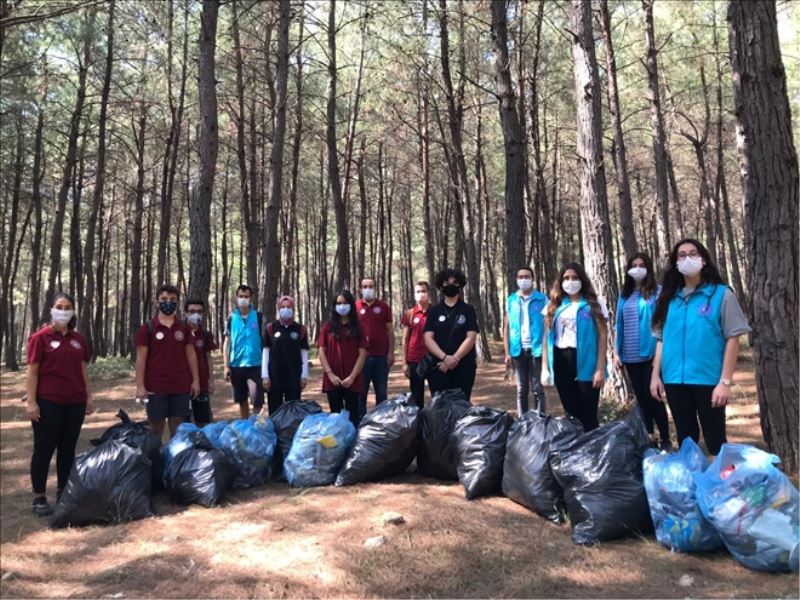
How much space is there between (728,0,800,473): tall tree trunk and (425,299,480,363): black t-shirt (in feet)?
7.52

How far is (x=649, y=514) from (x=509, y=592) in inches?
43.2

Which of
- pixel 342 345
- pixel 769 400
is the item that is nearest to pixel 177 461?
pixel 342 345

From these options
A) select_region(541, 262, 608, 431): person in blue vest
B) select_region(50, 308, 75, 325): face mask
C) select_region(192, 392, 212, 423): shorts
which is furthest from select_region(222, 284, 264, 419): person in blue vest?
select_region(541, 262, 608, 431): person in blue vest

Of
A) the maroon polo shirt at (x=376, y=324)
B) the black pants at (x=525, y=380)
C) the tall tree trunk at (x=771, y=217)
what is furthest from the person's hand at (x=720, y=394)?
the maroon polo shirt at (x=376, y=324)

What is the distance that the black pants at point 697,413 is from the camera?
147 inches

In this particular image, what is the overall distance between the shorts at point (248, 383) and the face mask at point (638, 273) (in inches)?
163

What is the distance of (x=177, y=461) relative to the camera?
4633 millimetres

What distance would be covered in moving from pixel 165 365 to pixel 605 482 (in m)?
3.92

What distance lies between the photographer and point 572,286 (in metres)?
4.98

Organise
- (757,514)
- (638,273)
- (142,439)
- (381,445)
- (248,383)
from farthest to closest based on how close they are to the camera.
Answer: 1. (248,383)
2. (638,273)
3. (381,445)
4. (142,439)
5. (757,514)

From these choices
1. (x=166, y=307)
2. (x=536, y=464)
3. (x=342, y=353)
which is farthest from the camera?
(x=342, y=353)

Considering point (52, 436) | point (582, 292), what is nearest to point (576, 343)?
point (582, 292)

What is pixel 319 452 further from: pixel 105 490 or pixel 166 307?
pixel 166 307

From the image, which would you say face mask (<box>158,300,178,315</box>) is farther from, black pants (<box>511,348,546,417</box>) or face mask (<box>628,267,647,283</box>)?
face mask (<box>628,267,647,283</box>)
